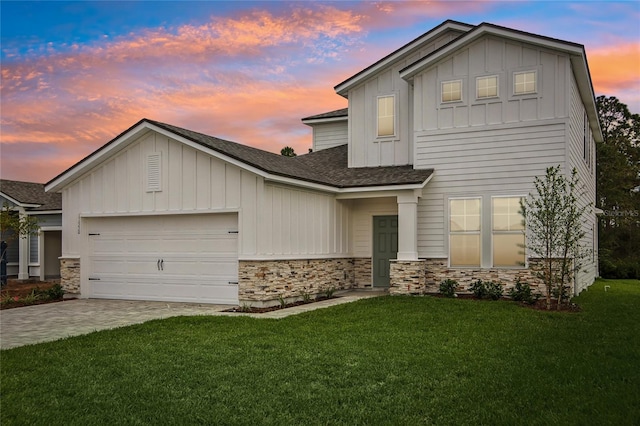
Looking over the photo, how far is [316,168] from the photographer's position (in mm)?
19219

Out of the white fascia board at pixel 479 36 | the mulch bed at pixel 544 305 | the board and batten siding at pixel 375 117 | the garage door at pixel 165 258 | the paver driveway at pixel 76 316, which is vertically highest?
the white fascia board at pixel 479 36

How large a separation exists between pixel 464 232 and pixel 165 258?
8.34 m

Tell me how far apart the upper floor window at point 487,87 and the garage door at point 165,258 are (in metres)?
7.77

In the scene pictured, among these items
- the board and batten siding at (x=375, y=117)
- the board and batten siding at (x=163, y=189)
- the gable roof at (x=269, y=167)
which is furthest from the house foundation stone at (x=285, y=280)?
the board and batten siding at (x=375, y=117)

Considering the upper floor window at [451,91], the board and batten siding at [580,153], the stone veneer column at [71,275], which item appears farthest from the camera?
the stone veneer column at [71,275]

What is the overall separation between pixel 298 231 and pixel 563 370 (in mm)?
8896

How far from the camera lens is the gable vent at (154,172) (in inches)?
612

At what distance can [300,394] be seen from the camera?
21.8 ft

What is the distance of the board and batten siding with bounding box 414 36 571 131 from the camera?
51.3ft

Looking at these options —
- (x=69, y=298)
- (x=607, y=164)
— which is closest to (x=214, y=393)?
A: (x=69, y=298)

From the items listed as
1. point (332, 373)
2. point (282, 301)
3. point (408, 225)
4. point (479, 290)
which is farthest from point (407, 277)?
point (332, 373)

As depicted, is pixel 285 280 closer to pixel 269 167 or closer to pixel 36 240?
pixel 269 167

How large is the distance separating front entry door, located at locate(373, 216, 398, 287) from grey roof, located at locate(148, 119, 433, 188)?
62.7 inches

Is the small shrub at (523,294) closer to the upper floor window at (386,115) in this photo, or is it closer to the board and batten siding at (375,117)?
the board and batten siding at (375,117)
